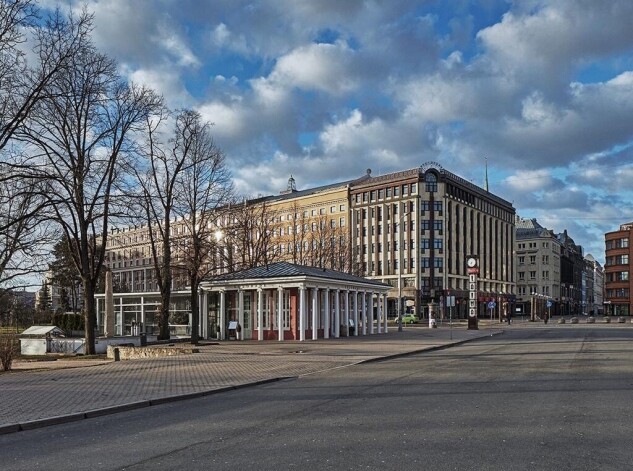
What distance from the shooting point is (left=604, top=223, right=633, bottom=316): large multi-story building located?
124188mm

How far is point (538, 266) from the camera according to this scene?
14488cm

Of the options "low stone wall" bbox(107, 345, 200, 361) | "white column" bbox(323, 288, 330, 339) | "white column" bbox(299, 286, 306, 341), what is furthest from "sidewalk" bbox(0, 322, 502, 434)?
"white column" bbox(323, 288, 330, 339)

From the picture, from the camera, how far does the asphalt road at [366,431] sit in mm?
7152

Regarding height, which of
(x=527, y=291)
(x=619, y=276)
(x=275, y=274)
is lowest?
(x=527, y=291)

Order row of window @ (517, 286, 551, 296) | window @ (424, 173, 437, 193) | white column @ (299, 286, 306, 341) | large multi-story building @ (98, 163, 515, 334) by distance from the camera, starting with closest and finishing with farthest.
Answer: white column @ (299, 286, 306, 341)
large multi-story building @ (98, 163, 515, 334)
window @ (424, 173, 437, 193)
row of window @ (517, 286, 551, 296)

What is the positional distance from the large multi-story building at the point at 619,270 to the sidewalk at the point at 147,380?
114m

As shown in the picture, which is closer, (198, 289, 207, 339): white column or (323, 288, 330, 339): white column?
(323, 288, 330, 339): white column

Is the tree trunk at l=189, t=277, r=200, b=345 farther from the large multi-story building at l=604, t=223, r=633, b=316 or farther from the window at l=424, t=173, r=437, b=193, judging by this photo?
the large multi-story building at l=604, t=223, r=633, b=316

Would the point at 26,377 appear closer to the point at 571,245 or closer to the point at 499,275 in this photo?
the point at 499,275

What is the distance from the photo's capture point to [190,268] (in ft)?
112

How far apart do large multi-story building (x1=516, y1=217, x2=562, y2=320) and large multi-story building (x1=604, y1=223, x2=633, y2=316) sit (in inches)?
612

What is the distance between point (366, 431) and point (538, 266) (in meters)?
146

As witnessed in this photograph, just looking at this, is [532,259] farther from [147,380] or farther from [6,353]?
[147,380]

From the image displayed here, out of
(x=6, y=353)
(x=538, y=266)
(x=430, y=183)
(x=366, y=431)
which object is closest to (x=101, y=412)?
(x=366, y=431)
